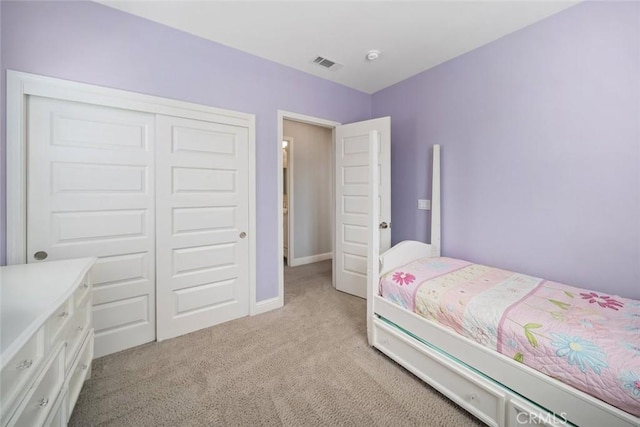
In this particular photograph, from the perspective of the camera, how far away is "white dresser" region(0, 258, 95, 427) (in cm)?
76

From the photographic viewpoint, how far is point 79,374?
136 cm

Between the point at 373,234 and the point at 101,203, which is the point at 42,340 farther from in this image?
the point at 373,234

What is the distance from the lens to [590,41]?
5.72 ft

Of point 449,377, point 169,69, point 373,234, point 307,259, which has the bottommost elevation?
point 449,377

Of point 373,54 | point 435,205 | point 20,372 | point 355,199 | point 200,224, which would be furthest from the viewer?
point 355,199

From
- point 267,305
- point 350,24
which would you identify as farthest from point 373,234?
point 350,24

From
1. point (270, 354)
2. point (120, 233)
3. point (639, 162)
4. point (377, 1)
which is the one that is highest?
point (377, 1)

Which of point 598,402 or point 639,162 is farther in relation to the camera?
point 639,162

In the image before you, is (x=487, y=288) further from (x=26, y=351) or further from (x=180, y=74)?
(x=180, y=74)

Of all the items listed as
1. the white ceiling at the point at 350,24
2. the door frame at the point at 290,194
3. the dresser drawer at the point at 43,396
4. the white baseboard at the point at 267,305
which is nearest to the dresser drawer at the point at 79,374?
the dresser drawer at the point at 43,396

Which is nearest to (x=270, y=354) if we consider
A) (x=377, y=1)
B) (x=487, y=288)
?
(x=487, y=288)

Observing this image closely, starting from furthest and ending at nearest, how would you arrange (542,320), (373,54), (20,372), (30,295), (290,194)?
(290,194)
(373,54)
(542,320)
(30,295)
(20,372)

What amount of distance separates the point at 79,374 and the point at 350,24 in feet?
9.79

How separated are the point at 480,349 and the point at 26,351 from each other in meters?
1.92
